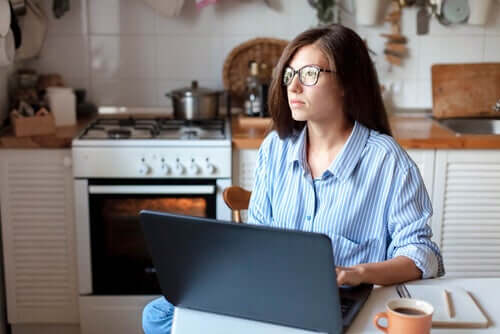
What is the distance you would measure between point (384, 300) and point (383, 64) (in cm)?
202

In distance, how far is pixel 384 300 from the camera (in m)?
1.39

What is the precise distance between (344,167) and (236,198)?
42cm

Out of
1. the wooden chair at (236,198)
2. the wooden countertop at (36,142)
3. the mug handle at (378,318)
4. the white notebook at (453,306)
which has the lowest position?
the white notebook at (453,306)

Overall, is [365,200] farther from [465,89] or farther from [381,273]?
[465,89]

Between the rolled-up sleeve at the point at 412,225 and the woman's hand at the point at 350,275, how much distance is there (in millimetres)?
166

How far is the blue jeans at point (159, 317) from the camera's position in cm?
167

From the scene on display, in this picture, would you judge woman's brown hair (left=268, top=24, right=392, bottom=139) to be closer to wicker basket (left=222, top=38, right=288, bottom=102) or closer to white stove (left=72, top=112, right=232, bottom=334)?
white stove (left=72, top=112, right=232, bottom=334)

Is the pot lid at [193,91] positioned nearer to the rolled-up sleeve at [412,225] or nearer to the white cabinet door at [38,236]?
the white cabinet door at [38,236]

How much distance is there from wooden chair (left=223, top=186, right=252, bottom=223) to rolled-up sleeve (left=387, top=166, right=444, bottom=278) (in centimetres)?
49

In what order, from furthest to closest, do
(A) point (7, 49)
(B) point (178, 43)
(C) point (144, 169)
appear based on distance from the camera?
(B) point (178, 43) → (A) point (7, 49) → (C) point (144, 169)

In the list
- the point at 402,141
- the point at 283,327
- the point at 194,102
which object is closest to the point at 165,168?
the point at 194,102

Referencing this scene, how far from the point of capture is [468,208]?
278cm

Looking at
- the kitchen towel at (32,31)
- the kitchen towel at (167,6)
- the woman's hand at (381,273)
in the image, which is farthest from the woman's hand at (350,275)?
the kitchen towel at (32,31)

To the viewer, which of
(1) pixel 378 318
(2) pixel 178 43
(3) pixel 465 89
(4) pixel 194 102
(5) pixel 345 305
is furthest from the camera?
(2) pixel 178 43
